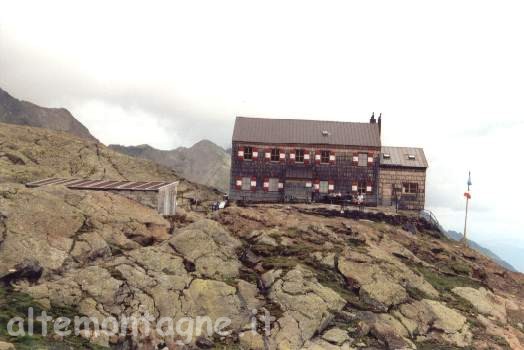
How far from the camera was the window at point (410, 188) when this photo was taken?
52.4 m

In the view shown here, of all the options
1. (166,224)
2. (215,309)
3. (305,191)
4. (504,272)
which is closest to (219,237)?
(166,224)

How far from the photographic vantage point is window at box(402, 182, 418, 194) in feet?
172

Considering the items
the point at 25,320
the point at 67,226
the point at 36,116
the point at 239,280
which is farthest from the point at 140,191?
the point at 36,116

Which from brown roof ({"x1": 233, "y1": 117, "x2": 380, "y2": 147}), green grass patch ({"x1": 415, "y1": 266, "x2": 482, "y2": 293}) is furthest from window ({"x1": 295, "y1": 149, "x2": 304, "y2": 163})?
green grass patch ({"x1": 415, "y1": 266, "x2": 482, "y2": 293})

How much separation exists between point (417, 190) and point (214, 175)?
111m

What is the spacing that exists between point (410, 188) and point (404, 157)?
12.8 feet

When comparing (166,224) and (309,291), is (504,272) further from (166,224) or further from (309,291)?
(166,224)

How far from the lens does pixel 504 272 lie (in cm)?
4275

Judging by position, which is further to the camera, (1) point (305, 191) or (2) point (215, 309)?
(1) point (305, 191)

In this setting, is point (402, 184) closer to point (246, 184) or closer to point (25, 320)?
point (246, 184)

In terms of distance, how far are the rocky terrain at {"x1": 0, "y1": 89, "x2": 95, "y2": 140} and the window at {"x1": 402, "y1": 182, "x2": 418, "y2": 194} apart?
104 m

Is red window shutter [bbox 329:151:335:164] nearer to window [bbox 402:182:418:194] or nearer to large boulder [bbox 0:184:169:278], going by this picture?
window [bbox 402:182:418:194]

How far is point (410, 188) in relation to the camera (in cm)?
5250

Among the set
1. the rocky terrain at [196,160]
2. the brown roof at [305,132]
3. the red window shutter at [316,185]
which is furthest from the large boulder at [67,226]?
the rocky terrain at [196,160]
